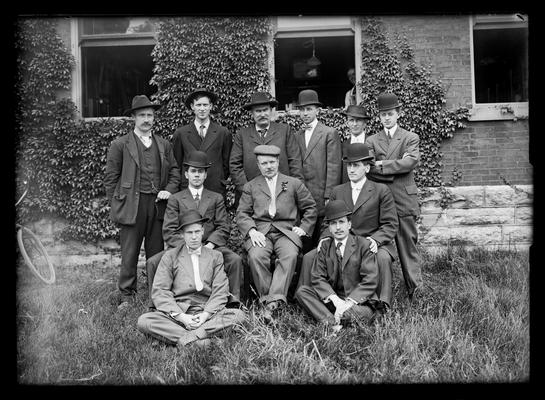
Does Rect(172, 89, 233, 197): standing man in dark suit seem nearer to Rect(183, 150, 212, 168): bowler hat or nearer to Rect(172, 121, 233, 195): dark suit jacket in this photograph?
Rect(172, 121, 233, 195): dark suit jacket

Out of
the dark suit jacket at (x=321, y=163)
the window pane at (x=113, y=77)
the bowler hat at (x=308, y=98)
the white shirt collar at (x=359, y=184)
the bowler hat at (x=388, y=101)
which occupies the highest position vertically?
the window pane at (x=113, y=77)

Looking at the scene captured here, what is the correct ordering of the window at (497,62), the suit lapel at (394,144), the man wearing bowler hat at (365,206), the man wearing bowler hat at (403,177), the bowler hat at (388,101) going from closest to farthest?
the man wearing bowler hat at (365,206) → the bowler hat at (388,101) → the man wearing bowler hat at (403,177) → the suit lapel at (394,144) → the window at (497,62)

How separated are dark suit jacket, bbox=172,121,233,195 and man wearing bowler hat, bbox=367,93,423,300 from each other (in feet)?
5.96

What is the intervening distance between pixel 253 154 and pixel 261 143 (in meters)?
0.17

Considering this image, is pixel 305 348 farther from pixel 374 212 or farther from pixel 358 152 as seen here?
pixel 358 152

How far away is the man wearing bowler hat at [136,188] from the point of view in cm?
633

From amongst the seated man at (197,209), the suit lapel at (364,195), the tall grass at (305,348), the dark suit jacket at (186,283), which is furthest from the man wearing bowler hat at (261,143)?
the tall grass at (305,348)

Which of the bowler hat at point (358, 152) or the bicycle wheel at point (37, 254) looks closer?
the bowler hat at point (358, 152)

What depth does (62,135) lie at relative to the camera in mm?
8727

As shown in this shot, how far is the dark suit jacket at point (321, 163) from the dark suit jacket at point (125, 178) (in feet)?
5.33

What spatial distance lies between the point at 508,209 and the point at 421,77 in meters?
2.44

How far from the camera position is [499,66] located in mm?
8742

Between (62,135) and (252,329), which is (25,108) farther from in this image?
(252,329)

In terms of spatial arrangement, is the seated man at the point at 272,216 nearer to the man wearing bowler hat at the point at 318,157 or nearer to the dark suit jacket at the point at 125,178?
the man wearing bowler hat at the point at 318,157
